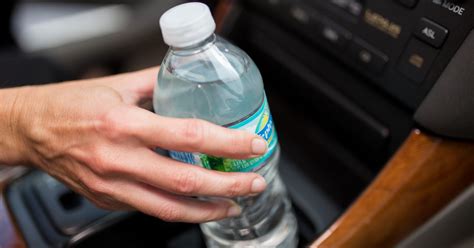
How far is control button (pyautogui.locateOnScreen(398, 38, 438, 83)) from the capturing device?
46cm

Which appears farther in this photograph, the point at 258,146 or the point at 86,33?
the point at 86,33

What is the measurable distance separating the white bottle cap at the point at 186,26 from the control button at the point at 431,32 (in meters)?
0.21

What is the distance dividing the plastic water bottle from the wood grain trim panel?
0.36 feet

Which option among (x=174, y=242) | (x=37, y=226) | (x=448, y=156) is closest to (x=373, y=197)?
(x=448, y=156)

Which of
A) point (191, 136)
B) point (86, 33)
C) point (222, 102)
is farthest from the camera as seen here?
point (86, 33)

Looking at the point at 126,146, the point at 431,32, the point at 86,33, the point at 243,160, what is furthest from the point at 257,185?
the point at 86,33

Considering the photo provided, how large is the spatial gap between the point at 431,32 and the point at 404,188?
162mm

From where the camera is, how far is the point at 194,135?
39cm

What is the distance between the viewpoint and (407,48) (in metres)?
0.48

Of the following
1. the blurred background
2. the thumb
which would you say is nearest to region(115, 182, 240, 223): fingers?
the thumb

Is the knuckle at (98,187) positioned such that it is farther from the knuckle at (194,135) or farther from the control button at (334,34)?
the control button at (334,34)

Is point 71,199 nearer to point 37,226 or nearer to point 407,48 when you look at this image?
point 37,226

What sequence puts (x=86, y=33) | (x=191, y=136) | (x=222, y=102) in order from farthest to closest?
(x=86, y=33) < (x=222, y=102) < (x=191, y=136)

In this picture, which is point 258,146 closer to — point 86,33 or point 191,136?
point 191,136
